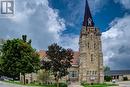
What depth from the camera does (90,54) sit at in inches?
4018

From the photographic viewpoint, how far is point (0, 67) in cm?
9512

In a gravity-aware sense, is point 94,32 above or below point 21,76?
above

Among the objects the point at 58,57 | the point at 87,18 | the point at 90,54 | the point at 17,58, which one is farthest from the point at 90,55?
the point at 58,57

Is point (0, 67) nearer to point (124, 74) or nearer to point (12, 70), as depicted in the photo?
point (12, 70)

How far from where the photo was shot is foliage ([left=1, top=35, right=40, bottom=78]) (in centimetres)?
8694

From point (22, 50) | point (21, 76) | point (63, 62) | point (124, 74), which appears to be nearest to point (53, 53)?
point (63, 62)

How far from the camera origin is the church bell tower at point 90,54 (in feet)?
333

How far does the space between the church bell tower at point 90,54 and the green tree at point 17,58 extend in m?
17.5

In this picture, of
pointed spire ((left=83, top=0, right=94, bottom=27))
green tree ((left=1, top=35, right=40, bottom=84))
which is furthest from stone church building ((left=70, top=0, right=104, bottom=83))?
green tree ((left=1, top=35, right=40, bottom=84))

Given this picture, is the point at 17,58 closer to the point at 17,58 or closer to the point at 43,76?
the point at 17,58

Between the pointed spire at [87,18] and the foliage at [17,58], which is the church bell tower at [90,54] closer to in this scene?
the pointed spire at [87,18]

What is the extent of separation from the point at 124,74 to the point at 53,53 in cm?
6282

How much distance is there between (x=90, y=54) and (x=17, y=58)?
22.7 metres

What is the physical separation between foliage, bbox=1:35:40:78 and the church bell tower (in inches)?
691
